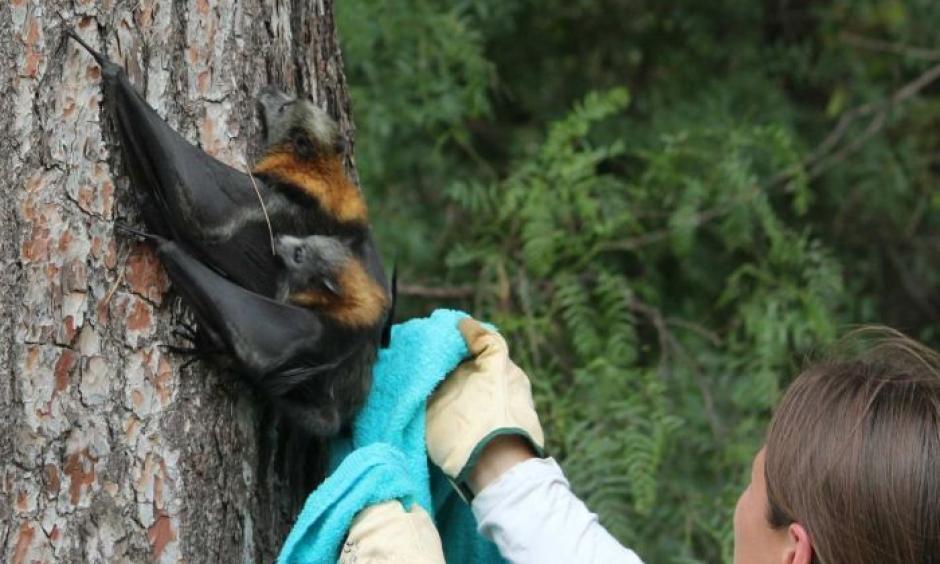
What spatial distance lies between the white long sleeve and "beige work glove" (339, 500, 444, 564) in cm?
19

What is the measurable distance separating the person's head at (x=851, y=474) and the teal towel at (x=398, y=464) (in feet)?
1.67

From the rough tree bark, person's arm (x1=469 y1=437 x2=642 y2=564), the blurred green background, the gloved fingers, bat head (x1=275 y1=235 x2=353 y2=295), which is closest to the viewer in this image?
the rough tree bark

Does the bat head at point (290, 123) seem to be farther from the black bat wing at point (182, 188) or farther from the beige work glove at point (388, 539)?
the beige work glove at point (388, 539)

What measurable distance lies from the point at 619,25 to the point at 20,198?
4048 millimetres

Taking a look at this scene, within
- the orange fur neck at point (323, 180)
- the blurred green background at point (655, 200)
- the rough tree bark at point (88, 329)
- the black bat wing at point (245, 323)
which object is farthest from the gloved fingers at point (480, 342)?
the blurred green background at point (655, 200)

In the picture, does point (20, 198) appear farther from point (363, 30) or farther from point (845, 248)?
point (845, 248)

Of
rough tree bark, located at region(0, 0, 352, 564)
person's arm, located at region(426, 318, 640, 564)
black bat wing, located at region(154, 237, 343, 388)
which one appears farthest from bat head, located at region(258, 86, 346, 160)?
person's arm, located at region(426, 318, 640, 564)

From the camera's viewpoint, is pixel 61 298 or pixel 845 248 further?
pixel 845 248

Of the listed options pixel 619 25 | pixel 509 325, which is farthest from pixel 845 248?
pixel 509 325

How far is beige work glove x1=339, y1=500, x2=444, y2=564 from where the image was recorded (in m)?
1.93

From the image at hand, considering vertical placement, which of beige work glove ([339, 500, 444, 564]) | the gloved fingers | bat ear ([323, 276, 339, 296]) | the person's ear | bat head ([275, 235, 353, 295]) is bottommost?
the person's ear

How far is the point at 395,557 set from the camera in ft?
6.31

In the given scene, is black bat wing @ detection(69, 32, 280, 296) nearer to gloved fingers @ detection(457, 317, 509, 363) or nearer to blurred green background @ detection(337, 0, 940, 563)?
gloved fingers @ detection(457, 317, 509, 363)

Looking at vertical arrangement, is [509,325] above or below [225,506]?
below
